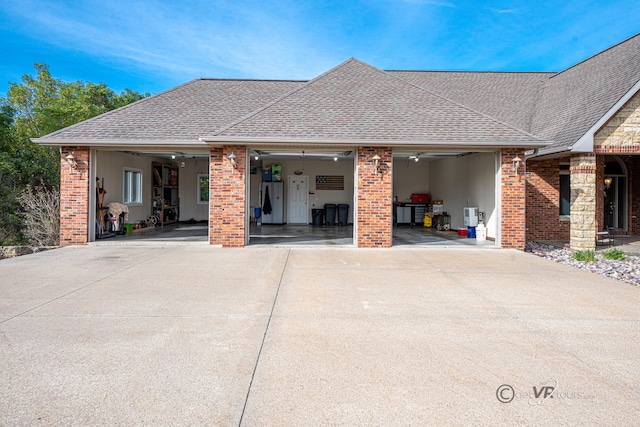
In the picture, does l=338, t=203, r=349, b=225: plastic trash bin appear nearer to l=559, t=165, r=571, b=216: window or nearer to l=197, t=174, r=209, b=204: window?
l=197, t=174, r=209, b=204: window

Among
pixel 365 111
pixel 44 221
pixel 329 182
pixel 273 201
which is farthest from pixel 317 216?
pixel 44 221

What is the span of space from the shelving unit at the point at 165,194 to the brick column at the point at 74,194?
5.82 m

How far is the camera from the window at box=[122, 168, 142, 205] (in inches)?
585

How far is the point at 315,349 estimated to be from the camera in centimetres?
387

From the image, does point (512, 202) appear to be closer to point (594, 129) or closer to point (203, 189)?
point (594, 129)

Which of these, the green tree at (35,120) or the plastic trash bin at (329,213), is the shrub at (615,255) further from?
the green tree at (35,120)

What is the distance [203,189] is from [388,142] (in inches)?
462

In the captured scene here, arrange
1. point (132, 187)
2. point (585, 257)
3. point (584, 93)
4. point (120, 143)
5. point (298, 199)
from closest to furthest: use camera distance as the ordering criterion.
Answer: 1. point (585, 257)
2. point (120, 143)
3. point (584, 93)
4. point (132, 187)
5. point (298, 199)

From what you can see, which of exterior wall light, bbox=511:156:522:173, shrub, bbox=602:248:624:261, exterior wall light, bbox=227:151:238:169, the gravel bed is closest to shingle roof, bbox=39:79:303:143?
exterior wall light, bbox=227:151:238:169

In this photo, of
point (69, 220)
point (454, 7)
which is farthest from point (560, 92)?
point (69, 220)

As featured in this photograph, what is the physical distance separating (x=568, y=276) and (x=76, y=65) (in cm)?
3552

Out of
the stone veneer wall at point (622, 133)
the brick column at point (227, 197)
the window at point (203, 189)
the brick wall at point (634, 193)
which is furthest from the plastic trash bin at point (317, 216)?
the brick wall at point (634, 193)

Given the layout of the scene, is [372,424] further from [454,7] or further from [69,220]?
[454,7]

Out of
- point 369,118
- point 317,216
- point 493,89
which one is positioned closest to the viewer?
point 369,118
